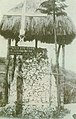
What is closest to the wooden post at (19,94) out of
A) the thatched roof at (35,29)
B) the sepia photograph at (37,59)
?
the sepia photograph at (37,59)

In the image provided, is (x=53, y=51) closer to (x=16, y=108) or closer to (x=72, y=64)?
(x=72, y=64)

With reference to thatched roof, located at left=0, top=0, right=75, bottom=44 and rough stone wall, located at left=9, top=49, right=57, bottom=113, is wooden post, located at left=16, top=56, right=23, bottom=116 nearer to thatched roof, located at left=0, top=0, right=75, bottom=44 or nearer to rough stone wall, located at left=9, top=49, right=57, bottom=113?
rough stone wall, located at left=9, top=49, right=57, bottom=113

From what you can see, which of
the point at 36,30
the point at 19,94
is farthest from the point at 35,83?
the point at 36,30

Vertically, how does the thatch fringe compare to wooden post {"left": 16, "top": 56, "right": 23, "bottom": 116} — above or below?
above

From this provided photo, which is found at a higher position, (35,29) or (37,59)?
(35,29)

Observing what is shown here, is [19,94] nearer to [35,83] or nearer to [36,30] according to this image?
[35,83]

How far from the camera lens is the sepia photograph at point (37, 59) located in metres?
1.28

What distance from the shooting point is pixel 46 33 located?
4.33 ft

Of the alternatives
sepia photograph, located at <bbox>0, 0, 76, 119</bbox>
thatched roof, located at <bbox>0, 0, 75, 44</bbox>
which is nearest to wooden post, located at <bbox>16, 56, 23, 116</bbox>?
sepia photograph, located at <bbox>0, 0, 76, 119</bbox>

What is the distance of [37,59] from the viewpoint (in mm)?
1311

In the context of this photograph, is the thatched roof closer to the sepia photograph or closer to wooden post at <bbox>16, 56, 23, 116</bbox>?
the sepia photograph

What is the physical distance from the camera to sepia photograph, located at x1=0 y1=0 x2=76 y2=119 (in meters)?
1.28

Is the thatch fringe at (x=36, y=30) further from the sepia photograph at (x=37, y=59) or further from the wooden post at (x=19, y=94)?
the wooden post at (x=19, y=94)

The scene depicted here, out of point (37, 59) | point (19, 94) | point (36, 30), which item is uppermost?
point (36, 30)
